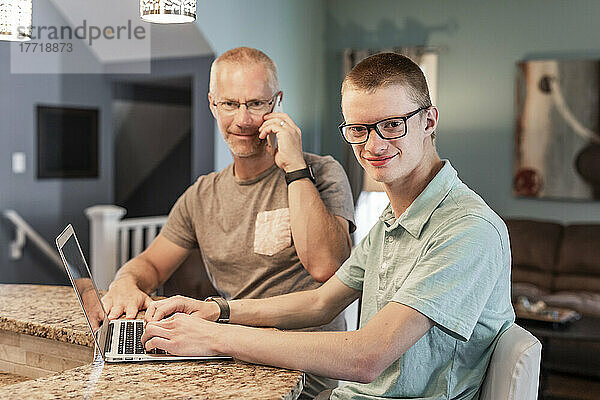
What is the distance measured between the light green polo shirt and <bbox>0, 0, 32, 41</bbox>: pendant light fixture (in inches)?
45.8

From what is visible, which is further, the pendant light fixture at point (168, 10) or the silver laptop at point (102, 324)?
the pendant light fixture at point (168, 10)

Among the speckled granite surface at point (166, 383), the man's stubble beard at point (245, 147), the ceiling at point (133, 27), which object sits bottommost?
the speckled granite surface at point (166, 383)

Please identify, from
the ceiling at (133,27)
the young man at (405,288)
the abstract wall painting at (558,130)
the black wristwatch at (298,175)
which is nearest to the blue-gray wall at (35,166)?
the ceiling at (133,27)

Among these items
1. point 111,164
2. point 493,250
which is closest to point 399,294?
point 493,250

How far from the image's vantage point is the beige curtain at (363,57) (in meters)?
5.68

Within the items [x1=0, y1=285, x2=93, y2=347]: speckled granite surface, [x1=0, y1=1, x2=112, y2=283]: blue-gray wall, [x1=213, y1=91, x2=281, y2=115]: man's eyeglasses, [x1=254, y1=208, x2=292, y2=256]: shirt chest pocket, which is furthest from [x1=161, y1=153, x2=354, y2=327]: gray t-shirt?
[x1=0, y1=1, x2=112, y2=283]: blue-gray wall

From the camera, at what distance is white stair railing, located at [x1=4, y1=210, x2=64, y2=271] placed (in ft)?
17.6

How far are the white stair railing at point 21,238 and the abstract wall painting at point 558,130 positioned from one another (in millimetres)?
3689

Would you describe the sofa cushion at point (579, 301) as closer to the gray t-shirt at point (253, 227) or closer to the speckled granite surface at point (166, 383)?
the gray t-shirt at point (253, 227)

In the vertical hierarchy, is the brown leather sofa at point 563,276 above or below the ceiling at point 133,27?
below

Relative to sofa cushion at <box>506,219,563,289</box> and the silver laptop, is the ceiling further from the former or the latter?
the silver laptop

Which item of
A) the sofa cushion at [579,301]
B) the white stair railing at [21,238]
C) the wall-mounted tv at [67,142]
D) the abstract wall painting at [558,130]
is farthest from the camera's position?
the wall-mounted tv at [67,142]

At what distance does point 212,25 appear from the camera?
16.1 ft

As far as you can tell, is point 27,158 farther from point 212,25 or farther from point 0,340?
point 0,340
